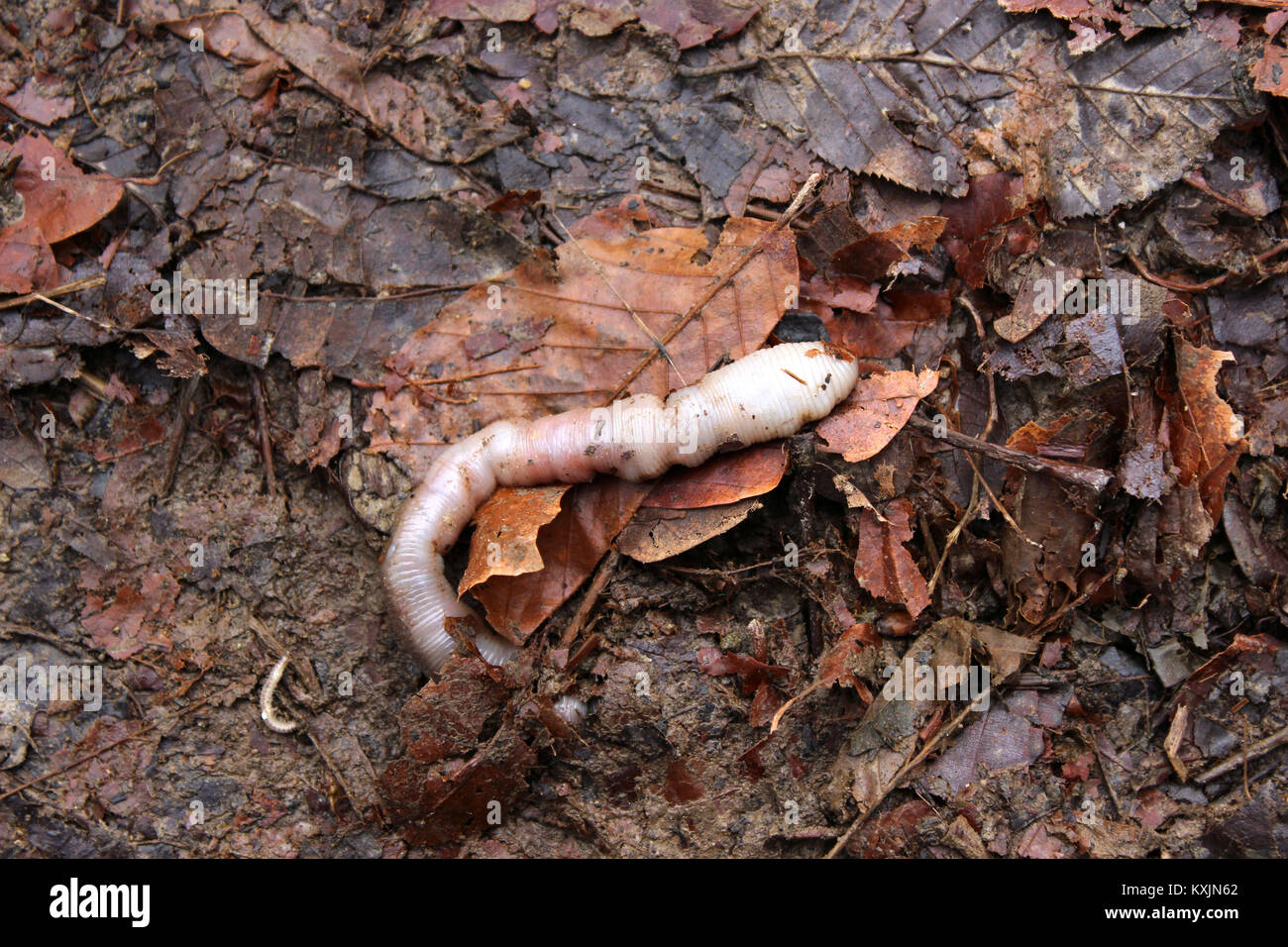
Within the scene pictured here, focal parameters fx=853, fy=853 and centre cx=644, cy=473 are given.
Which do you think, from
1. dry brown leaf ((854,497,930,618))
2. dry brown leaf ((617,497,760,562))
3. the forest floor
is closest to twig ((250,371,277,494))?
the forest floor

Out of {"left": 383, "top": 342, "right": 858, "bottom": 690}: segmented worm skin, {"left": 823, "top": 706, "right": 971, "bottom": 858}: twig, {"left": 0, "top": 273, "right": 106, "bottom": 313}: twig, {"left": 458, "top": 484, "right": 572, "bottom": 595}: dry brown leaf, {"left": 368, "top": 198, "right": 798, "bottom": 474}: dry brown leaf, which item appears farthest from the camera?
{"left": 0, "top": 273, "right": 106, "bottom": 313}: twig

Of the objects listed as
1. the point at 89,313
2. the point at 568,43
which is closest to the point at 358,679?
the point at 89,313

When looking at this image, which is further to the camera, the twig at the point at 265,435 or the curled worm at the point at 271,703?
the twig at the point at 265,435

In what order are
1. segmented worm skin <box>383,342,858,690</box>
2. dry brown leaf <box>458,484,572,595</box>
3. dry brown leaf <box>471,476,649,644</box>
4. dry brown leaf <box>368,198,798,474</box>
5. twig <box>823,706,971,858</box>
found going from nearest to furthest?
twig <box>823,706,971,858</box> < dry brown leaf <box>458,484,572,595</box> < segmented worm skin <box>383,342,858,690</box> < dry brown leaf <box>471,476,649,644</box> < dry brown leaf <box>368,198,798,474</box>

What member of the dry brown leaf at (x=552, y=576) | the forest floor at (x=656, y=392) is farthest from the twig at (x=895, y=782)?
the dry brown leaf at (x=552, y=576)

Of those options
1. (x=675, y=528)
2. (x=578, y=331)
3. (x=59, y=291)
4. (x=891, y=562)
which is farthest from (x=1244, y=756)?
(x=59, y=291)

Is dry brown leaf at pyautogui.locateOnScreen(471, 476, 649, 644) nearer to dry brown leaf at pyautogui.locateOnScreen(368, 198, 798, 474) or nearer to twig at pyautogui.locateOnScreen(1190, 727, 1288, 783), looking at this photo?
dry brown leaf at pyautogui.locateOnScreen(368, 198, 798, 474)

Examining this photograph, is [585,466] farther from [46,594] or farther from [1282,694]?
[1282,694]

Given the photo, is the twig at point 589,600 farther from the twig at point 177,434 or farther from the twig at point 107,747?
the twig at point 177,434
